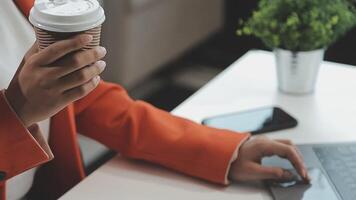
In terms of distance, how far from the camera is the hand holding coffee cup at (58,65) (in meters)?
0.69

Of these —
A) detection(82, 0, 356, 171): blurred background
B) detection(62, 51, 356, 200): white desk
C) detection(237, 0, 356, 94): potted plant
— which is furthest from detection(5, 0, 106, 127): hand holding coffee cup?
detection(82, 0, 356, 171): blurred background

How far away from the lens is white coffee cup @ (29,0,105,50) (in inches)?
26.8

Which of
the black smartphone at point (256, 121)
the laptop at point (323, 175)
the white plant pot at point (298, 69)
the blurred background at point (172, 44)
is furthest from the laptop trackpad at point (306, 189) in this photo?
the blurred background at point (172, 44)

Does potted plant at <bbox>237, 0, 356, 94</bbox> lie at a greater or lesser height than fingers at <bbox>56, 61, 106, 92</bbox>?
lesser

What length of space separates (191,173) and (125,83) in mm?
1532

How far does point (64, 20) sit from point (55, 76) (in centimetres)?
6

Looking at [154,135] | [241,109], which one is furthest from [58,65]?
[241,109]

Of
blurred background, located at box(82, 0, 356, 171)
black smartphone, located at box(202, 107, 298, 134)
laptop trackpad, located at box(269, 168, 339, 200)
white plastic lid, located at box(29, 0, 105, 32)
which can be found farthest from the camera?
blurred background, located at box(82, 0, 356, 171)

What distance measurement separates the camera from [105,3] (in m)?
2.34

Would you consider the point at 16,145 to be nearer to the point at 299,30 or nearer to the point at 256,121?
the point at 256,121

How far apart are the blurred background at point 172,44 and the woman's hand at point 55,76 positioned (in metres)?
1.62

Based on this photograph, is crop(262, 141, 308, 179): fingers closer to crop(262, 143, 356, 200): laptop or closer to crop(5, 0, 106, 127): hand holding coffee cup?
crop(262, 143, 356, 200): laptop

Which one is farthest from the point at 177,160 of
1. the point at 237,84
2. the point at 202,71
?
the point at 202,71

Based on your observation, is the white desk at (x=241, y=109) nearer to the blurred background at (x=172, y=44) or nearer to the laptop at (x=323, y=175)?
the laptop at (x=323, y=175)
